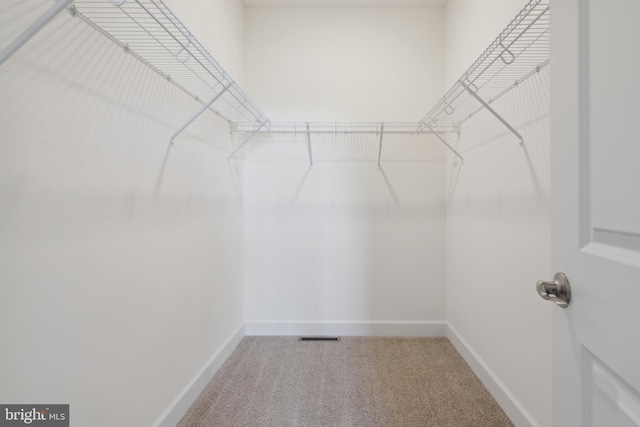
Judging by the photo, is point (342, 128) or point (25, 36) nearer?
point (25, 36)

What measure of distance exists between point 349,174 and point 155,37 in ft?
5.20

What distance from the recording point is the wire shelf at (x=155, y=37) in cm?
91

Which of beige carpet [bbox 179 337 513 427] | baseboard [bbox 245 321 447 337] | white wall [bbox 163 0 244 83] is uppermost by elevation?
white wall [bbox 163 0 244 83]

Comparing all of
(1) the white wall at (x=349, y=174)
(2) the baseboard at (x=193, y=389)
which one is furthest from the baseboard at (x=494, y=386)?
(2) the baseboard at (x=193, y=389)

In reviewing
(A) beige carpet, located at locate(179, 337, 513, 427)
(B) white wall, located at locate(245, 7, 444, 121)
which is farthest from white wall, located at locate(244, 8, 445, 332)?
(A) beige carpet, located at locate(179, 337, 513, 427)

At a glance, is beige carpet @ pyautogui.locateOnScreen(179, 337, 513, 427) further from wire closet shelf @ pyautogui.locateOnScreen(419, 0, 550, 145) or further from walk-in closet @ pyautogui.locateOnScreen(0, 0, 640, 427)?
wire closet shelf @ pyautogui.locateOnScreen(419, 0, 550, 145)

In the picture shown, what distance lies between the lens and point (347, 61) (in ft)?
7.70

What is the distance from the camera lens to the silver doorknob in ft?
2.00

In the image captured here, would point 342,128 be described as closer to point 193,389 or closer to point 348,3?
point 348,3

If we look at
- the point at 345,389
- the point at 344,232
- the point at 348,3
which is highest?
the point at 348,3

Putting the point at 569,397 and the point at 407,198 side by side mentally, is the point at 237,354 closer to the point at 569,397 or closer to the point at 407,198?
the point at 407,198

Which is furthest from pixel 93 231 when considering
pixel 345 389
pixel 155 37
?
pixel 345 389
